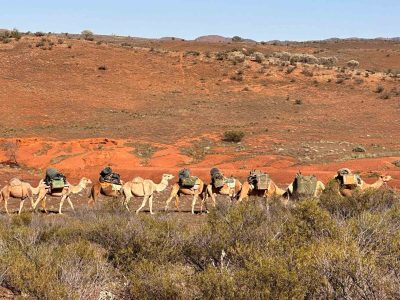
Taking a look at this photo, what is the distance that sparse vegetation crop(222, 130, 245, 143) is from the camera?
112 feet

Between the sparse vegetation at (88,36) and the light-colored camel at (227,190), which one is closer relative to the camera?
the light-colored camel at (227,190)

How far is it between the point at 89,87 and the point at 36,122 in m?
9.75

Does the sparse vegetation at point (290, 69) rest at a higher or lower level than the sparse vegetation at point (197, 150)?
higher

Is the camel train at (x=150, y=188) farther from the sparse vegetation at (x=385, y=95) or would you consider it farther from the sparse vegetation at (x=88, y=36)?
the sparse vegetation at (x=88, y=36)

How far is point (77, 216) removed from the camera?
15078 millimetres

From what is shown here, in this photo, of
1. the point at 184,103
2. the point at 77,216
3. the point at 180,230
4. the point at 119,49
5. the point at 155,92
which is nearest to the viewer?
the point at 180,230

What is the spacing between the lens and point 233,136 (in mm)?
34188

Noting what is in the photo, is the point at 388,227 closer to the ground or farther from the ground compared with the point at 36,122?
farther from the ground

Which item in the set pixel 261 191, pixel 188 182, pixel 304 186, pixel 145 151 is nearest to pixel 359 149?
pixel 145 151

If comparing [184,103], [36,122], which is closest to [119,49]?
[184,103]

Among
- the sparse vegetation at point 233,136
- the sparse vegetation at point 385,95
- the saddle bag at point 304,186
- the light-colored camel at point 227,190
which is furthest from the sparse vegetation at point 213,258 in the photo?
the sparse vegetation at point 385,95

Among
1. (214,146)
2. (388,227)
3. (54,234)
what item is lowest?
(214,146)

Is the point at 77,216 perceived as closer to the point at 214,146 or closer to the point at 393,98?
the point at 214,146

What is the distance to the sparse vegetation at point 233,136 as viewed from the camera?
3416 cm
